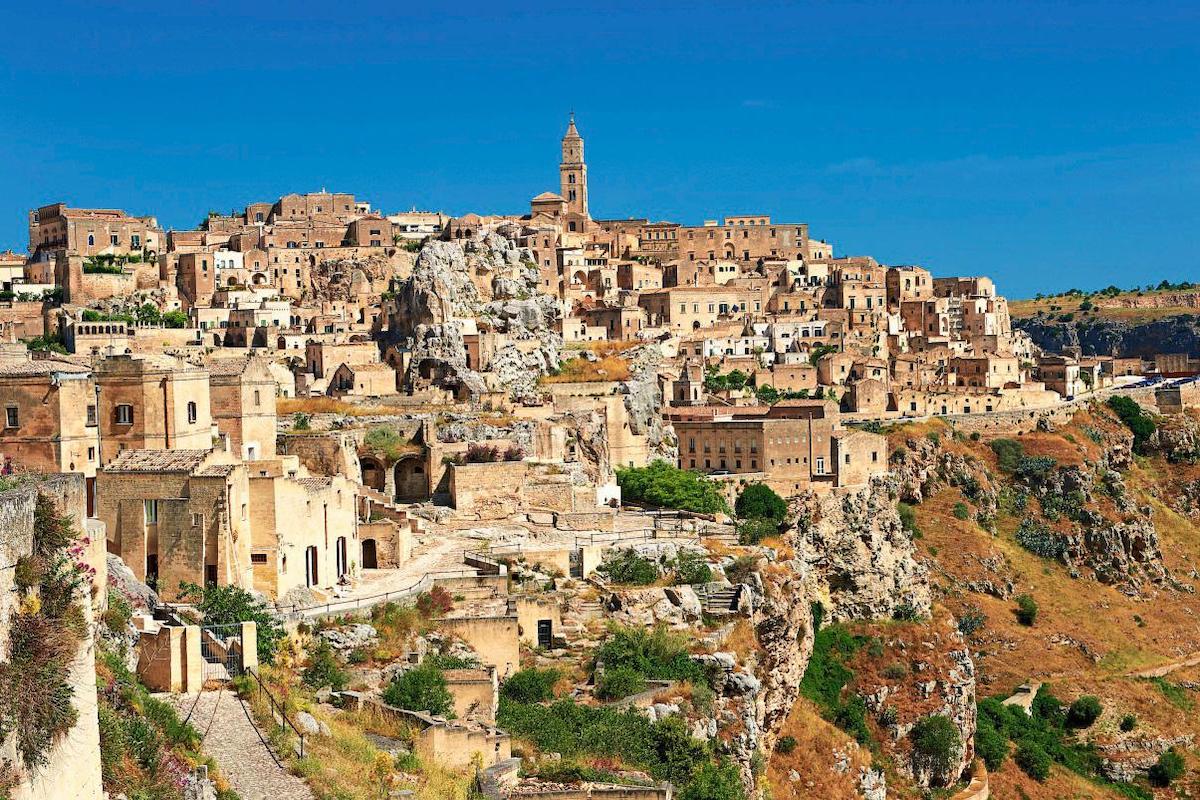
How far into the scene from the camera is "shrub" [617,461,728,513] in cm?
4903

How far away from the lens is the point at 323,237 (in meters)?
87.1

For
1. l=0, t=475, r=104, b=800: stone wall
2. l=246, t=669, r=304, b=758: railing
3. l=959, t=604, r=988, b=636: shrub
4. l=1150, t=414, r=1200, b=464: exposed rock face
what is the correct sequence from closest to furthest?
l=0, t=475, r=104, b=800: stone wall
l=246, t=669, r=304, b=758: railing
l=959, t=604, r=988, b=636: shrub
l=1150, t=414, r=1200, b=464: exposed rock face

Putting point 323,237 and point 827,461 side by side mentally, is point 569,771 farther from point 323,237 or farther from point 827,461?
point 323,237

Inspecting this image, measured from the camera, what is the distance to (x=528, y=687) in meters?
28.2

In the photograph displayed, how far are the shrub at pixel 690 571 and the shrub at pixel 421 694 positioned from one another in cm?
1117

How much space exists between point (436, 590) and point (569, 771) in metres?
8.35

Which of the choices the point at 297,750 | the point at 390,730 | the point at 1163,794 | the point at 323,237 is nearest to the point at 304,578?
the point at 390,730

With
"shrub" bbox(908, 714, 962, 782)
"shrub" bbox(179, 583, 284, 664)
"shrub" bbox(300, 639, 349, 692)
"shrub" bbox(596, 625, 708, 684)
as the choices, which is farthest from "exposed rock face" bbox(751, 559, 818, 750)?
"shrub" bbox(179, 583, 284, 664)

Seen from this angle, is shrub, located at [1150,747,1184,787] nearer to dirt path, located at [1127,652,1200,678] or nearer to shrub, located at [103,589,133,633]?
dirt path, located at [1127,652,1200,678]

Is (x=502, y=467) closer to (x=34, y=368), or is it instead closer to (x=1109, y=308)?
(x=34, y=368)

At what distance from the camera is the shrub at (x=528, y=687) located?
2797 cm

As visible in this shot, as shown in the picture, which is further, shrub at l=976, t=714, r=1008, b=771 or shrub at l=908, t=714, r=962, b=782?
shrub at l=976, t=714, r=1008, b=771

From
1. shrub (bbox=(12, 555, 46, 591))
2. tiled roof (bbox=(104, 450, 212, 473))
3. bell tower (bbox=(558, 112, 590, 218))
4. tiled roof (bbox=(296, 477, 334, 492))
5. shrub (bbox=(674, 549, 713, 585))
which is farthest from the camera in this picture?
bell tower (bbox=(558, 112, 590, 218))

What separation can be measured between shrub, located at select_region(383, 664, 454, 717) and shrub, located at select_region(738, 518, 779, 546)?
17681 mm
